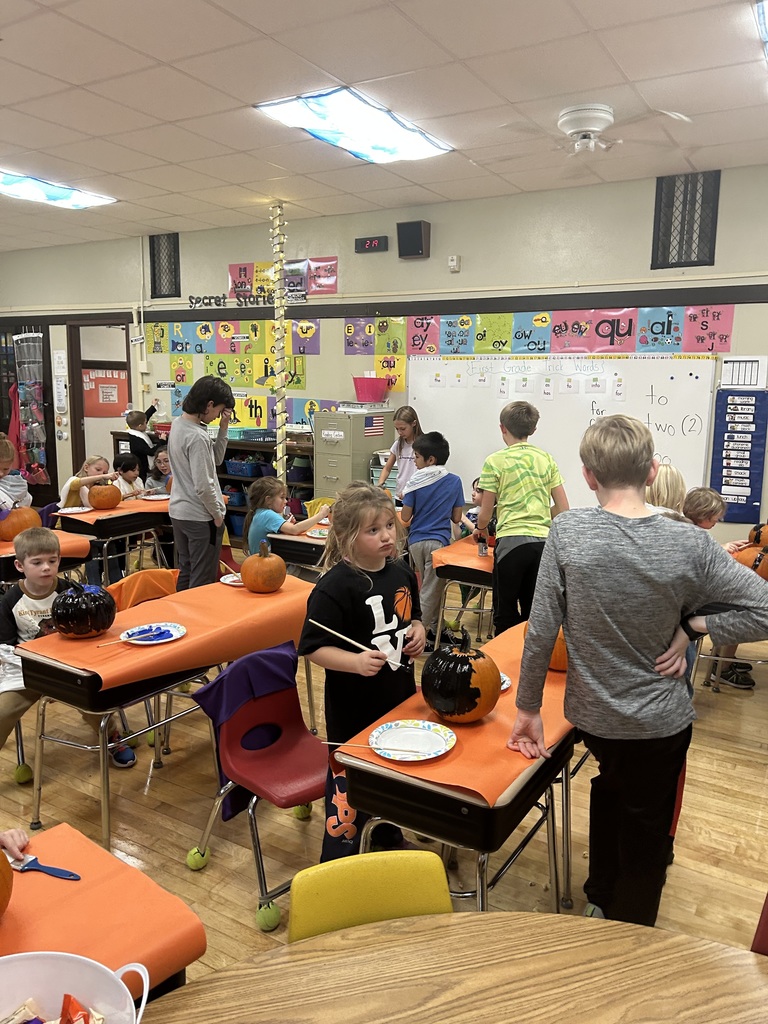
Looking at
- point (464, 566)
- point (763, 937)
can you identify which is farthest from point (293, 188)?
point (763, 937)

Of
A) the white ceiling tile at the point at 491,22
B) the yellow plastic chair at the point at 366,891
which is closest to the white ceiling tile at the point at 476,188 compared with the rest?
the white ceiling tile at the point at 491,22

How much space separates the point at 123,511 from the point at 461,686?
144 inches

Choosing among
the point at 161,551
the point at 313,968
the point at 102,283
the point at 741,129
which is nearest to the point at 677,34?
the point at 741,129

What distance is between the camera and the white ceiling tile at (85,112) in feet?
13.0

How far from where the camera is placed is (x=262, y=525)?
4004 millimetres

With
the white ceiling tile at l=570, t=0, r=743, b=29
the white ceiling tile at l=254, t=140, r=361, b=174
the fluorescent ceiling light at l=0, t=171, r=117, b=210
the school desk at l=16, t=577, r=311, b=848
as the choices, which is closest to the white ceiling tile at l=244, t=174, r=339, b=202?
the white ceiling tile at l=254, t=140, r=361, b=174

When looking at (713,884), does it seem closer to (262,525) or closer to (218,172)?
(262,525)

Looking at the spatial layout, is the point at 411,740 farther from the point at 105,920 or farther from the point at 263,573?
the point at 263,573

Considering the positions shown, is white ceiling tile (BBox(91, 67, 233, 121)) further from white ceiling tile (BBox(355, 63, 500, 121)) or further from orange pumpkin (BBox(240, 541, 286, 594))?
orange pumpkin (BBox(240, 541, 286, 594))

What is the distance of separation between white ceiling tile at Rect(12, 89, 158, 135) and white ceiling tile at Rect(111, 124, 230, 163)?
104 mm

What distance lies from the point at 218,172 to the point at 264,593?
3520mm

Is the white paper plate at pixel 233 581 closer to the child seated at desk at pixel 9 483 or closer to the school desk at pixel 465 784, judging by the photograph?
the school desk at pixel 465 784

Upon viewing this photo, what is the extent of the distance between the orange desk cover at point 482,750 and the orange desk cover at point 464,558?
176 centimetres

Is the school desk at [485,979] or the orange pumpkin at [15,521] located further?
the orange pumpkin at [15,521]
